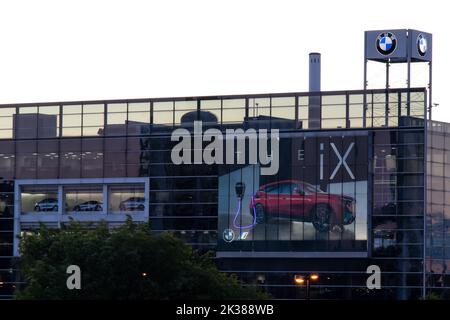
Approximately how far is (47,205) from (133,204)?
825 cm

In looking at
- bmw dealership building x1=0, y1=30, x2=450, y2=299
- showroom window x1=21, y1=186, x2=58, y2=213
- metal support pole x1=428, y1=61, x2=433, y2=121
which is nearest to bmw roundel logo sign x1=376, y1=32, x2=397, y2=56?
bmw dealership building x1=0, y1=30, x2=450, y2=299

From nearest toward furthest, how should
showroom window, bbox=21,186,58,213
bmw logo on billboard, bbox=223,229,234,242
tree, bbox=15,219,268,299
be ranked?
tree, bbox=15,219,268,299, bmw logo on billboard, bbox=223,229,234,242, showroom window, bbox=21,186,58,213

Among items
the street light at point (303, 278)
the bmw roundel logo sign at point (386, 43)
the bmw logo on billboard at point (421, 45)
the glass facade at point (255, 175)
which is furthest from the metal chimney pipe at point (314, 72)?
the street light at point (303, 278)

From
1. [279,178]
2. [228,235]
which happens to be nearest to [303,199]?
[279,178]

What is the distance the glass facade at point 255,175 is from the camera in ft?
314

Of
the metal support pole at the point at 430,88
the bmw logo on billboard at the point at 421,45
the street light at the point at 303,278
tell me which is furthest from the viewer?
A: the bmw logo on billboard at the point at 421,45

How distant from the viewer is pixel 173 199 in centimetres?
10100

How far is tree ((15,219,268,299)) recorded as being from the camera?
68.9 metres

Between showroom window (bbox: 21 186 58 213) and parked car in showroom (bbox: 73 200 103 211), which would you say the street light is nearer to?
parked car in showroom (bbox: 73 200 103 211)

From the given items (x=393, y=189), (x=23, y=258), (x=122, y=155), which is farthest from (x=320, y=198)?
(x=23, y=258)

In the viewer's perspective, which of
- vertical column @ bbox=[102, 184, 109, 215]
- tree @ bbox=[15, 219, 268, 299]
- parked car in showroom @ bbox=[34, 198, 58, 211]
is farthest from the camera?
parked car in showroom @ bbox=[34, 198, 58, 211]

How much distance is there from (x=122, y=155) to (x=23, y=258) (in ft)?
84.7

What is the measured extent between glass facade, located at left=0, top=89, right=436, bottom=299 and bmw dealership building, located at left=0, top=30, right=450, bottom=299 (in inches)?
4.4

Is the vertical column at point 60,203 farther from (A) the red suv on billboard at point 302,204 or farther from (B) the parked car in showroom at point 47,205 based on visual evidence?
(A) the red suv on billboard at point 302,204
